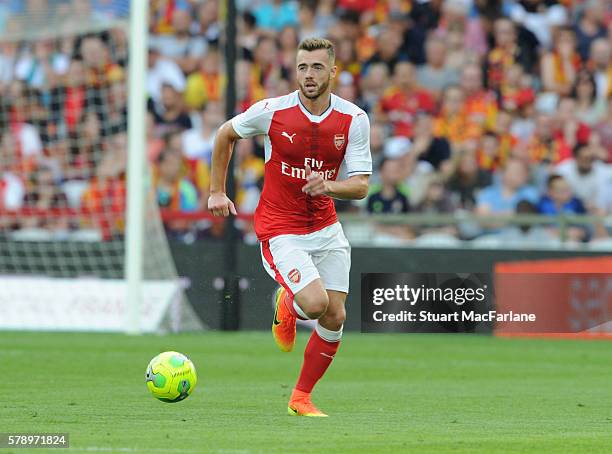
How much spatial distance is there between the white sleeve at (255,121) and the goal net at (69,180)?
7993 millimetres

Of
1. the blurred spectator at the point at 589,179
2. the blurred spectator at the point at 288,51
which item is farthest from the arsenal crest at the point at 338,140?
the blurred spectator at the point at 288,51

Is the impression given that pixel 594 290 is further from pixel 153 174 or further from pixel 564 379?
pixel 153 174

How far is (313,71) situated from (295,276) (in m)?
1.31

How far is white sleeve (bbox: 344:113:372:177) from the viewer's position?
8.64 meters

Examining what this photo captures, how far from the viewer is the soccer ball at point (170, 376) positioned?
8.59 metres

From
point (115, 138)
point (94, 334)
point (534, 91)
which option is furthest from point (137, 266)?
point (534, 91)

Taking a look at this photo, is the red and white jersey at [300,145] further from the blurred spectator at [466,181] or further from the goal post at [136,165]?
the blurred spectator at [466,181]

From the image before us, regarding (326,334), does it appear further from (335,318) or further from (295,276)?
(295,276)

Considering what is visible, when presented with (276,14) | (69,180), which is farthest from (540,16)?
(69,180)

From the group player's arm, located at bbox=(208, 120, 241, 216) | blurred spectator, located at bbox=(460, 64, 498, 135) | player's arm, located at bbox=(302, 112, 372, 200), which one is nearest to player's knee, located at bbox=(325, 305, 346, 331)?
player's arm, located at bbox=(302, 112, 372, 200)

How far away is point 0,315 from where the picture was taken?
55.4ft

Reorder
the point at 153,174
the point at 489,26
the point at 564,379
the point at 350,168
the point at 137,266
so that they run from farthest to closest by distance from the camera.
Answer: the point at 489,26 < the point at 153,174 < the point at 137,266 < the point at 564,379 < the point at 350,168

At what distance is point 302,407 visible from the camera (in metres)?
8.62

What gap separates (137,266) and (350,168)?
26.1 feet
